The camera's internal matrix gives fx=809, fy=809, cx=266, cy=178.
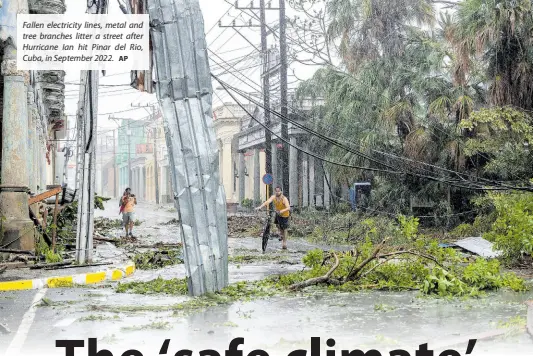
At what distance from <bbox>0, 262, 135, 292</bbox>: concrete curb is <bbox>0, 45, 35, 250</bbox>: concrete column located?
2838mm

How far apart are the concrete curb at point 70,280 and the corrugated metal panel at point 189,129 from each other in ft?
10.0

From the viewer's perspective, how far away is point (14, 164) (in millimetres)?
17781

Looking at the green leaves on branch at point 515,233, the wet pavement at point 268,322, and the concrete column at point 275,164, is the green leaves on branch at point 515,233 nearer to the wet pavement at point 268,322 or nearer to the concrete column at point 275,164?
the wet pavement at point 268,322

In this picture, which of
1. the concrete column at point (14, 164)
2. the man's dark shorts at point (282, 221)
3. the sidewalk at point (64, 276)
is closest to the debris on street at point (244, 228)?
the man's dark shorts at point (282, 221)

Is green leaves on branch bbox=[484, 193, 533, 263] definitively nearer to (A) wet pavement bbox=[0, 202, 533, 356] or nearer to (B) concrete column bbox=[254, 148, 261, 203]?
(A) wet pavement bbox=[0, 202, 533, 356]

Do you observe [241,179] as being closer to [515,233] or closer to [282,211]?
[282,211]

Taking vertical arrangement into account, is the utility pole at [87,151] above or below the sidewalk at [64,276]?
above

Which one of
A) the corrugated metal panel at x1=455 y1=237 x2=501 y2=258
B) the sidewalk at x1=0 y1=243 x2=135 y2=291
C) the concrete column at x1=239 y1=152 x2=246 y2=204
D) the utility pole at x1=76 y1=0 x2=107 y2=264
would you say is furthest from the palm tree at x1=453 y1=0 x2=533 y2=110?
the concrete column at x1=239 y1=152 x2=246 y2=204

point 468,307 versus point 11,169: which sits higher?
point 11,169

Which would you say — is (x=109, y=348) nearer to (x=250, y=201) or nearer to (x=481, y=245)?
(x=481, y=245)

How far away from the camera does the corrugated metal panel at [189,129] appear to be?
1185cm

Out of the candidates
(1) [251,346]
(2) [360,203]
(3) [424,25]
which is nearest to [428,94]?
(3) [424,25]

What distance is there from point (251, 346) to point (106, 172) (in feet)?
499

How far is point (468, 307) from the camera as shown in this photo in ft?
33.6
